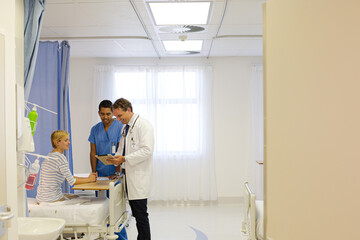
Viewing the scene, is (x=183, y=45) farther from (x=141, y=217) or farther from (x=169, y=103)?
(x=141, y=217)

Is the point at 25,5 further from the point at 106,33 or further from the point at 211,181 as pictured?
the point at 211,181

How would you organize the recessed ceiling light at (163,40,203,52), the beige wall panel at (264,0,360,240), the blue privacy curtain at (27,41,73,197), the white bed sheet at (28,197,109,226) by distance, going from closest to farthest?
the beige wall panel at (264,0,360,240) < the white bed sheet at (28,197,109,226) < the blue privacy curtain at (27,41,73,197) < the recessed ceiling light at (163,40,203,52)

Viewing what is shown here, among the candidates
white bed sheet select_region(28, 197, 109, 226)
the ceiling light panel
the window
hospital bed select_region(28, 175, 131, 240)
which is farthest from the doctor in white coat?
the window

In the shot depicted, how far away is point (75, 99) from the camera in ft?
19.5

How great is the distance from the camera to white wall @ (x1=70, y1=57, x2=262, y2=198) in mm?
5887

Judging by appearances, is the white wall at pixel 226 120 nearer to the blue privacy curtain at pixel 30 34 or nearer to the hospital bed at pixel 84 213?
the hospital bed at pixel 84 213

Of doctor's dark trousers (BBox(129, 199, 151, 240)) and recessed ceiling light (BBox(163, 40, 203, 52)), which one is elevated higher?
recessed ceiling light (BBox(163, 40, 203, 52))

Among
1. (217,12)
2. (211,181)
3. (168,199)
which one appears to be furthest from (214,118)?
(217,12)

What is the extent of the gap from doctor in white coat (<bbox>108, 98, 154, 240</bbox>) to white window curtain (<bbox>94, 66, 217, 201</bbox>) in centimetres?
230

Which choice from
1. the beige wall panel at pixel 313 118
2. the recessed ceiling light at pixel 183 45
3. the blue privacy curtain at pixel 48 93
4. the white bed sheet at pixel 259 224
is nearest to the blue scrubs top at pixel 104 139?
the blue privacy curtain at pixel 48 93

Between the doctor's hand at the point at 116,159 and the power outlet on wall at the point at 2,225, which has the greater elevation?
the doctor's hand at the point at 116,159

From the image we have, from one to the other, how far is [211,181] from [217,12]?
3.19 m

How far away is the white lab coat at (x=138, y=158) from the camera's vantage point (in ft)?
11.0

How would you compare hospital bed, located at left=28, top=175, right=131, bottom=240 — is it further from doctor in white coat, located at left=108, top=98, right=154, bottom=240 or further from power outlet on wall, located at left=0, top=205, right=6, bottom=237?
power outlet on wall, located at left=0, top=205, right=6, bottom=237
